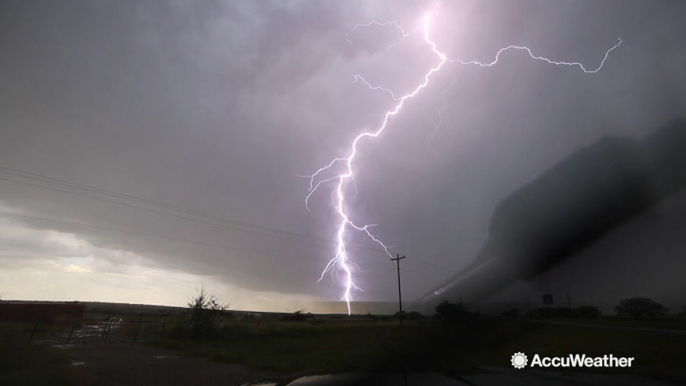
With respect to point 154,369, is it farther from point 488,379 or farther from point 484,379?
point 488,379

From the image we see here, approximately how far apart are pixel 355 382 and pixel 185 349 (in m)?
13.7

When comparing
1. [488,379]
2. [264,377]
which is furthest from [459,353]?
[264,377]

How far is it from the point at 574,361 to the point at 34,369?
62.3 feet

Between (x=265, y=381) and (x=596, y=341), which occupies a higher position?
(x=596, y=341)

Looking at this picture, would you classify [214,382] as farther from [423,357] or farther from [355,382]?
[423,357]

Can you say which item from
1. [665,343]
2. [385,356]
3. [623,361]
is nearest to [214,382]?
[385,356]

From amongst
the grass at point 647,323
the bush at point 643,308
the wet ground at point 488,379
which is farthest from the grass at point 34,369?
the bush at point 643,308

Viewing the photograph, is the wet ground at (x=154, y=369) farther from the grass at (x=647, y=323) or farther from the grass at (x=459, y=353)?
the grass at (x=647, y=323)

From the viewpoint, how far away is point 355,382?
991 centimetres

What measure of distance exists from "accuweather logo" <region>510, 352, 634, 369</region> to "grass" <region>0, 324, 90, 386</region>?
15.2 meters

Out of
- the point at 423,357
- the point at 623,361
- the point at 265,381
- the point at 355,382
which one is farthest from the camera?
the point at 423,357

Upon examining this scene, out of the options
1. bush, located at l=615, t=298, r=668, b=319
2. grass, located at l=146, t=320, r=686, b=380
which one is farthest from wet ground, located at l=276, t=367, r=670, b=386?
bush, located at l=615, t=298, r=668, b=319

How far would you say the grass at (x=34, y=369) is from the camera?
9.88m

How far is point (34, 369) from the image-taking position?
36.6ft
